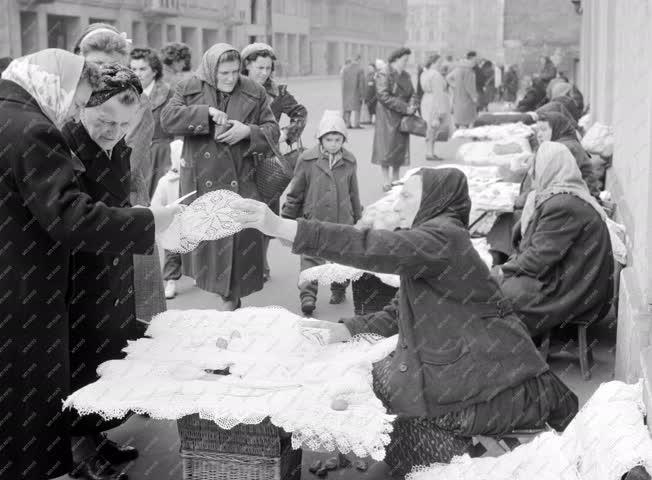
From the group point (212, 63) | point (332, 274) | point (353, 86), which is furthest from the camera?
point (353, 86)

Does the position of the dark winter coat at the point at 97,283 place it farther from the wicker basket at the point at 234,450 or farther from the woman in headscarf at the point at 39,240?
the wicker basket at the point at 234,450

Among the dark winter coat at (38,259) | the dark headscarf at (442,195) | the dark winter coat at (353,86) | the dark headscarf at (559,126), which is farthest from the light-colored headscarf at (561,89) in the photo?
the dark winter coat at (38,259)

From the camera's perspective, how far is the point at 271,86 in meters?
7.84

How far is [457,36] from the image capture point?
107688 millimetres

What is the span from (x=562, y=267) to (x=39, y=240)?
3.31m

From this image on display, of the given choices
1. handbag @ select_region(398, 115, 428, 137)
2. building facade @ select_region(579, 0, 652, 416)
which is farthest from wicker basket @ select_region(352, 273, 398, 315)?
handbag @ select_region(398, 115, 428, 137)

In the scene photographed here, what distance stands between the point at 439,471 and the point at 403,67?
11.1 m

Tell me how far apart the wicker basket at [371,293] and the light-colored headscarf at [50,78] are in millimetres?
2969

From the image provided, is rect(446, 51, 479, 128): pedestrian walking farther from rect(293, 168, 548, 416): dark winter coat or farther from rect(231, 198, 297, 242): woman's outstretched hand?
rect(231, 198, 297, 242): woman's outstretched hand

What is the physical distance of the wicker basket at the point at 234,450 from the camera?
3.76 meters

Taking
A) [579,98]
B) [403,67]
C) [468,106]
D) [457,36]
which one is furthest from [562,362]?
[457,36]

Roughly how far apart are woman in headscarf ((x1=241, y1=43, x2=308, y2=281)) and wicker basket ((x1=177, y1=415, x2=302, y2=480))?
3.39 metres

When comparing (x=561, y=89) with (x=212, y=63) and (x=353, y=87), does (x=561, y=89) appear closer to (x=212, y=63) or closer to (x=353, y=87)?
(x=353, y=87)

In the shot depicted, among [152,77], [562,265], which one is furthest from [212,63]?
[562,265]
